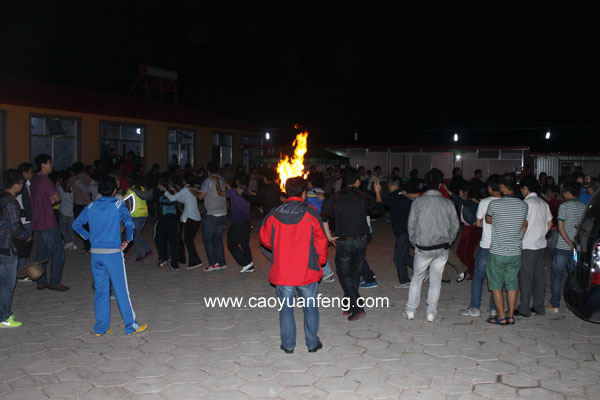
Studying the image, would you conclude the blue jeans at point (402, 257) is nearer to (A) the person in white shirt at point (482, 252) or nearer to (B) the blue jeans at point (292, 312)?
(A) the person in white shirt at point (482, 252)

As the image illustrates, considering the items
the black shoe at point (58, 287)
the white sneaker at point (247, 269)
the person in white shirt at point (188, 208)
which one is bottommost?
the black shoe at point (58, 287)

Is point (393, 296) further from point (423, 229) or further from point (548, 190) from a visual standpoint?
point (548, 190)

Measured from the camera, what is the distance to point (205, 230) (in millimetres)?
9094

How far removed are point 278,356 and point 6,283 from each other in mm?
3584

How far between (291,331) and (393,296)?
2.85 metres

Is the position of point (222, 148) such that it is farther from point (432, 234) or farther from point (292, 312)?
point (292, 312)

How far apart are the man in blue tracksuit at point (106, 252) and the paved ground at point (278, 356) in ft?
0.95

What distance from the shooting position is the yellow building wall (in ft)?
51.2

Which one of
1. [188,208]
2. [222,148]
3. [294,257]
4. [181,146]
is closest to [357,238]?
[294,257]

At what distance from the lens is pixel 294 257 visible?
4965mm

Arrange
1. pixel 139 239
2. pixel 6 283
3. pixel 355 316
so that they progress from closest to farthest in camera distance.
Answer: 1. pixel 6 283
2. pixel 355 316
3. pixel 139 239

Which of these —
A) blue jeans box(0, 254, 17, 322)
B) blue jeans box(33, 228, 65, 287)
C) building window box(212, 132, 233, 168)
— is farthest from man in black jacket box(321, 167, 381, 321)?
building window box(212, 132, 233, 168)

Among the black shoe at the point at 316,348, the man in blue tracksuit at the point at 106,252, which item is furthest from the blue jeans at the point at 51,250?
the black shoe at the point at 316,348

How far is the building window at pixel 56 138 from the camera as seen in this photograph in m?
16.5
